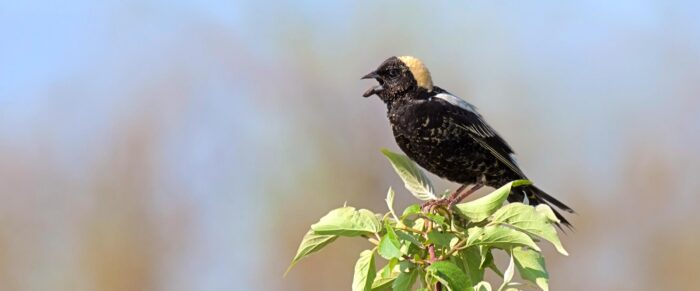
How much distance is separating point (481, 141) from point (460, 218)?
163cm

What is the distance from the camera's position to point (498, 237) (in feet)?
5.83

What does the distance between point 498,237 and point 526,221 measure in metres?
0.08

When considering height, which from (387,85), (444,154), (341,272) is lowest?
(341,272)

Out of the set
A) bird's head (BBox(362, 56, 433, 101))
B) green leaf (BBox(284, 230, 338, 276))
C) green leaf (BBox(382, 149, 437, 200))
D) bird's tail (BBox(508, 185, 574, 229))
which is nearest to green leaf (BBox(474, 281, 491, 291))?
green leaf (BBox(284, 230, 338, 276))

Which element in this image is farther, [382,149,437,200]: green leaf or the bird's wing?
the bird's wing

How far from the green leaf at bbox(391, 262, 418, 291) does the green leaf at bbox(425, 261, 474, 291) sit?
0.08 m

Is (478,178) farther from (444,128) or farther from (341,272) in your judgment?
(341,272)

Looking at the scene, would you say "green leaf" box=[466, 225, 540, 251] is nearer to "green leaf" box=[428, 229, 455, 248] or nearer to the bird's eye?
"green leaf" box=[428, 229, 455, 248]

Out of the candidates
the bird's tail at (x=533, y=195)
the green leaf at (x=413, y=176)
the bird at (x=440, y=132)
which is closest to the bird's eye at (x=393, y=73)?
the bird at (x=440, y=132)

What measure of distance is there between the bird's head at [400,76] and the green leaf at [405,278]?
1688 millimetres

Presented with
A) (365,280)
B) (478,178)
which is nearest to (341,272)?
(478,178)

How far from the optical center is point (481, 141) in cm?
349

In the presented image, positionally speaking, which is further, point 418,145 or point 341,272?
point 341,272

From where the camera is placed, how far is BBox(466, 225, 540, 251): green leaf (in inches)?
69.4
